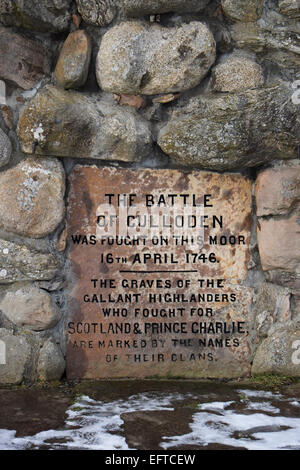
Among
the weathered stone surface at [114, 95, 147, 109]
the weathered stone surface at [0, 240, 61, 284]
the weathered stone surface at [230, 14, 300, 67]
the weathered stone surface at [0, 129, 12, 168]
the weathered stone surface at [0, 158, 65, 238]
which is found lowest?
the weathered stone surface at [0, 240, 61, 284]

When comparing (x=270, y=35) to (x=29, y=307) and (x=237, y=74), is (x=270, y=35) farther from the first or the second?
(x=29, y=307)

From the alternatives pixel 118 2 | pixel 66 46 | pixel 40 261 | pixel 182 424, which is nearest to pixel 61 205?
pixel 40 261

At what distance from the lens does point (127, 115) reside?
2.26m

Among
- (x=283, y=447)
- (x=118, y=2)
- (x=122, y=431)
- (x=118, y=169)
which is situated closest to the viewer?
(x=283, y=447)

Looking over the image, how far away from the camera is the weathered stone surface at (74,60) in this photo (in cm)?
218

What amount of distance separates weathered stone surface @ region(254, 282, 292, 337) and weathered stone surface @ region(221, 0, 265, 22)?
1138mm

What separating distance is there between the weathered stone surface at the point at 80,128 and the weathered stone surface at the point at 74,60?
0.06m

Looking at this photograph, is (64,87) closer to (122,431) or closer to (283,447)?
(122,431)

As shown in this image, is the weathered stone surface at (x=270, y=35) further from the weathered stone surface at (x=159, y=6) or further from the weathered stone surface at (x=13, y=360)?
the weathered stone surface at (x=13, y=360)

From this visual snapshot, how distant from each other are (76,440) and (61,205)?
0.99 metres

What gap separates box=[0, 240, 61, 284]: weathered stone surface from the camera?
7.24 ft

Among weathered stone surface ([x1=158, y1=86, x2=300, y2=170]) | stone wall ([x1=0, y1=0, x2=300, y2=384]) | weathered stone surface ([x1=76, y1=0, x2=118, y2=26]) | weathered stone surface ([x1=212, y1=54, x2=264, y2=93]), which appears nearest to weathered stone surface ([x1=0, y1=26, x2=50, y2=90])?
stone wall ([x1=0, y1=0, x2=300, y2=384])

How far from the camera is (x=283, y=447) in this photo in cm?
164

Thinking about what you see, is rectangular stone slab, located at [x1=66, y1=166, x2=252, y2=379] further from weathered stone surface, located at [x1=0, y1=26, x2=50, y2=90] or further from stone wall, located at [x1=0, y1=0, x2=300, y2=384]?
weathered stone surface, located at [x1=0, y1=26, x2=50, y2=90]
